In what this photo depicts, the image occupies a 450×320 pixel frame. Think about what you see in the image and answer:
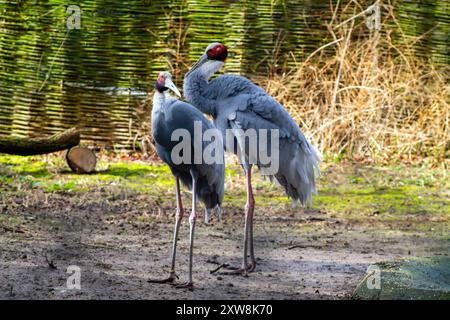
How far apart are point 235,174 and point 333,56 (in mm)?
2095

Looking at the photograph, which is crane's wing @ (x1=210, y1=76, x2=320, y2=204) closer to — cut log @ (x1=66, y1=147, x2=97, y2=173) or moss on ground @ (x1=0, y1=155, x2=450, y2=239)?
moss on ground @ (x1=0, y1=155, x2=450, y2=239)

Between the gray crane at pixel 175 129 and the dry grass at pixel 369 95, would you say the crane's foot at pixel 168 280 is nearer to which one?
the gray crane at pixel 175 129

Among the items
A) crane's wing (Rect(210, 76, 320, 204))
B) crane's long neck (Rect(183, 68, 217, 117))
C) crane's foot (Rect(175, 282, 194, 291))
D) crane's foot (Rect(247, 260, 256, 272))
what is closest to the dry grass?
crane's wing (Rect(210, 76, 320, 204))

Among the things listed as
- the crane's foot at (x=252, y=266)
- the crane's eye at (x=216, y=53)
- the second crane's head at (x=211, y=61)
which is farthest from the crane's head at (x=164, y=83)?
the crane's foot at (x=252, y=266)

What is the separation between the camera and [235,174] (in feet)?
31.8

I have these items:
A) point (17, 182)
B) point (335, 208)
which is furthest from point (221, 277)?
point (17, 182)

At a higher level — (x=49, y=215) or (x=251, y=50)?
(x=251, y=50)

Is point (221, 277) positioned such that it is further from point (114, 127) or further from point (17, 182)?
point (114, 127)

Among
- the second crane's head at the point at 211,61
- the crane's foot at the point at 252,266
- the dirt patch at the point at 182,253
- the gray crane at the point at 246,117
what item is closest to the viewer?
the dirt patch at the point at 182,253

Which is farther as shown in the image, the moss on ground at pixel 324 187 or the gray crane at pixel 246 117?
the moss on ground at pixel 324 187

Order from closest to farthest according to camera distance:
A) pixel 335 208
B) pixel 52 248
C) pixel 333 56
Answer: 1. pixel 52 248
2. pixel 335 208
3. pixel 333 56

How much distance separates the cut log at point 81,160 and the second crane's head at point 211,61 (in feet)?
10.9

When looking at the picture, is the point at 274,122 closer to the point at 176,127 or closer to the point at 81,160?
the point at 176,127

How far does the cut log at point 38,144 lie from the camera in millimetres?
8859
